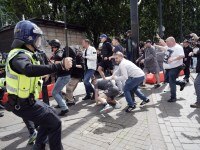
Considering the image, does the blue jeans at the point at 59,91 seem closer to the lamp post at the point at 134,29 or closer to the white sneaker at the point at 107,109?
the white sneaker at the point at 107,109

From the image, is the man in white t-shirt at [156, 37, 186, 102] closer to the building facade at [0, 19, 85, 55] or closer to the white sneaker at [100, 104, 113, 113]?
the white sneaker at [100, 104, 113, 113]

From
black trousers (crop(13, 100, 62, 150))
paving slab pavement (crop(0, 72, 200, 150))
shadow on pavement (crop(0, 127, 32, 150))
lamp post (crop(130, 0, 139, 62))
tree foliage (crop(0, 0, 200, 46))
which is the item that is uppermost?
tree foliage (crop(0, 0, 200, 46))

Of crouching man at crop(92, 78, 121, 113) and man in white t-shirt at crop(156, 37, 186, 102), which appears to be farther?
man in white t-shirt at crop(156, 37, 186, 102)

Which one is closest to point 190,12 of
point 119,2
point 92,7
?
point 119,2

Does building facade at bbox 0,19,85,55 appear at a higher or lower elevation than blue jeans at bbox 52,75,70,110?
higher

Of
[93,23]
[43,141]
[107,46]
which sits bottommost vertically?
[43,141]

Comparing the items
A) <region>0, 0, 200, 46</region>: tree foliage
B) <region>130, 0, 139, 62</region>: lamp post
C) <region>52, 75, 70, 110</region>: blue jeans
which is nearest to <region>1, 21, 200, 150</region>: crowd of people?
<region>52, 75, 70, 110</region>: blue jeans

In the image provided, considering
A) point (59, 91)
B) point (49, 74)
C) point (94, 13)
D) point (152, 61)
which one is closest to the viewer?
point (49, 74)

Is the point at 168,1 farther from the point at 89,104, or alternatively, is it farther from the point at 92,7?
the point at 89,104

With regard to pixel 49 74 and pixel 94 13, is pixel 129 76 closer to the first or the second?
pixel 49 74

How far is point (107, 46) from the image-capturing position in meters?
8.75

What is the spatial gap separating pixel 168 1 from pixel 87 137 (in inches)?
935

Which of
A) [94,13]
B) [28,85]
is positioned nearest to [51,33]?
[94,13]

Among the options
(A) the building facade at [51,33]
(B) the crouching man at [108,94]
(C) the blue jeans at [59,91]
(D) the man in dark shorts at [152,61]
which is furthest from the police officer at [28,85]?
(A) the building facade at [51,33]
